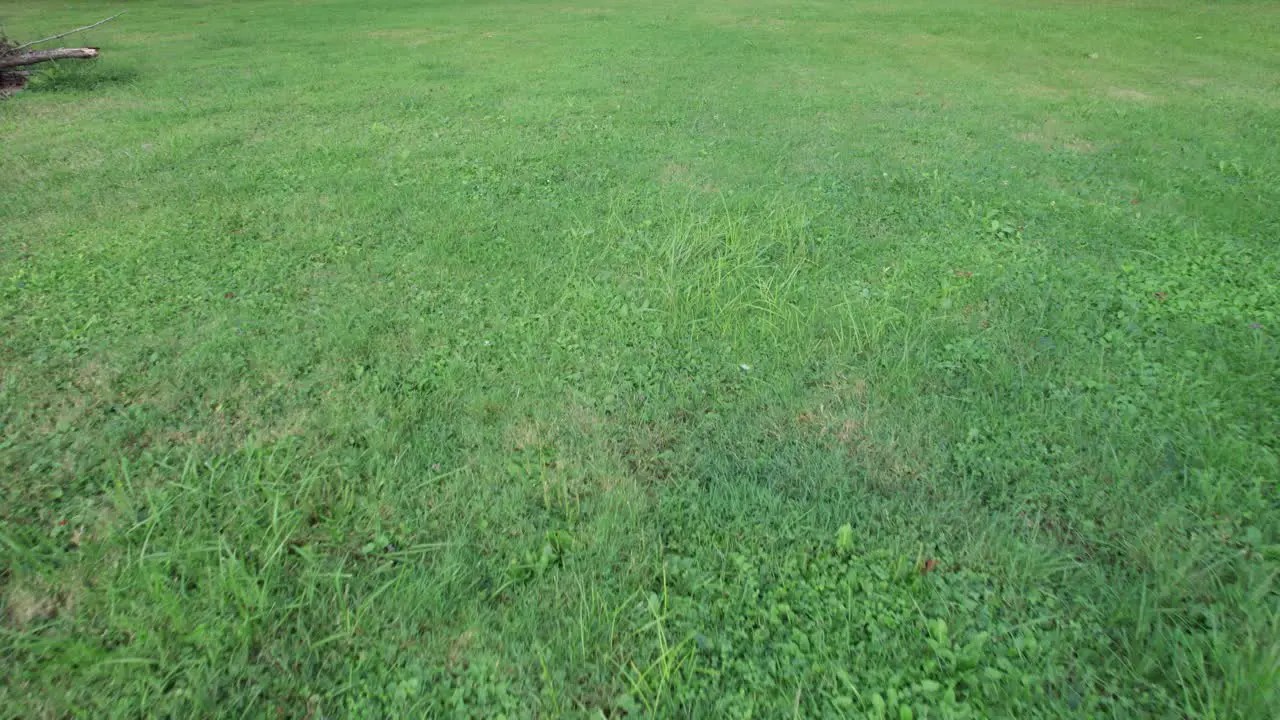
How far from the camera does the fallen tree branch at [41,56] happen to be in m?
9.09

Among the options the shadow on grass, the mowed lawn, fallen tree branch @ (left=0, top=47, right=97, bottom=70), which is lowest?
the mowed lawn

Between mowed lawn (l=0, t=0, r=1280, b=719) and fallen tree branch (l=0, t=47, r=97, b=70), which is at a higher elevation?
fallen tree branch (l=0, t=47, r=97, b=70)

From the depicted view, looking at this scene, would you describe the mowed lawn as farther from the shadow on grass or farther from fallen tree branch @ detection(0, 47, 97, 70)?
fallen tree branch @ detection(0, 47, 97, 70)

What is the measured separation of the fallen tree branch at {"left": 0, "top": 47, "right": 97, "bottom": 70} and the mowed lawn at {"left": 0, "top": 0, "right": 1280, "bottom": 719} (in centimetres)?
341

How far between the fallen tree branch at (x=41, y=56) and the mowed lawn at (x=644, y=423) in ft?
11.2

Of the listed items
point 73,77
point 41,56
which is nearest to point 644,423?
point 73,77

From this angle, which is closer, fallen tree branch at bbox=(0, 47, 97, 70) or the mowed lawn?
the mowed lawn

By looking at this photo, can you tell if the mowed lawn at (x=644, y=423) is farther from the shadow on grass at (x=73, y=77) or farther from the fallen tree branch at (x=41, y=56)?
the fallen tree branch at (x=41, y=56)

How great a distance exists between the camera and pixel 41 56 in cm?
931

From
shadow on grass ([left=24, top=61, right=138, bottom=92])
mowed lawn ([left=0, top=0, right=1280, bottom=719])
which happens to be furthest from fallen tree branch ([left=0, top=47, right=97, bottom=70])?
mowed lawn ([left=0, top=0, right=1280, bottom=719])

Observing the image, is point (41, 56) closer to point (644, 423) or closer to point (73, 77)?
point (73, 77)

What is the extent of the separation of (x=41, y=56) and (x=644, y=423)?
1140 centimetres

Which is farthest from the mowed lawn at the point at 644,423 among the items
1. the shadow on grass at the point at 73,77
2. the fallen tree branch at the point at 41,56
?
the fallen tree branch at the point at 41,56

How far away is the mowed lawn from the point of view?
6.65 ft
